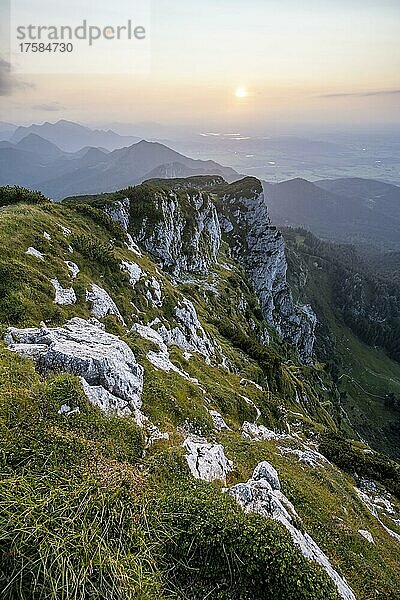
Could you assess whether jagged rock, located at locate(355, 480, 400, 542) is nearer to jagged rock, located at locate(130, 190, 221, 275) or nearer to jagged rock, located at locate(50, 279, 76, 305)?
jagged rock, located at locate(50, 279, 76, 305)

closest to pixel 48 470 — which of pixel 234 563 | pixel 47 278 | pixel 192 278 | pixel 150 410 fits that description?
pixel 234 563

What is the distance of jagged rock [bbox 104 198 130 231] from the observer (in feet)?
239

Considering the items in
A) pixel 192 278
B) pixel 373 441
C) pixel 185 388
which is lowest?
pixel 373 441

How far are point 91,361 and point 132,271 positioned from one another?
27.5 m

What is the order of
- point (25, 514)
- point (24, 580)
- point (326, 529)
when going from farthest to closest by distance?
point (326, 529), point (25, 514), point (24, 580)

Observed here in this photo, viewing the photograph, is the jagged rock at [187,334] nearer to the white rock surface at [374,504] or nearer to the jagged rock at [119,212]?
the white rock surface at [374,504]

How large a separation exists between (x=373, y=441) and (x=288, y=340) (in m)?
51.3

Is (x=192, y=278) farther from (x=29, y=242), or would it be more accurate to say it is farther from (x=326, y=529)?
(x=326, y=529)

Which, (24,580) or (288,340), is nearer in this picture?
(24,580)

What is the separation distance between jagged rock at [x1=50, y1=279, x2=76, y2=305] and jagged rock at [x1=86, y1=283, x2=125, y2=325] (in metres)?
1.81

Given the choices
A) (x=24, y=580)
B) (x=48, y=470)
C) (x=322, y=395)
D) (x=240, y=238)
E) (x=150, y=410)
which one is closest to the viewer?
(x=24, y=580)

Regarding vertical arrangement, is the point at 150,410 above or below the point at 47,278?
below

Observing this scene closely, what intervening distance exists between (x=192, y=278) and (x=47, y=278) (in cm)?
5997

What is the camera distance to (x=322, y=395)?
5212 inches
